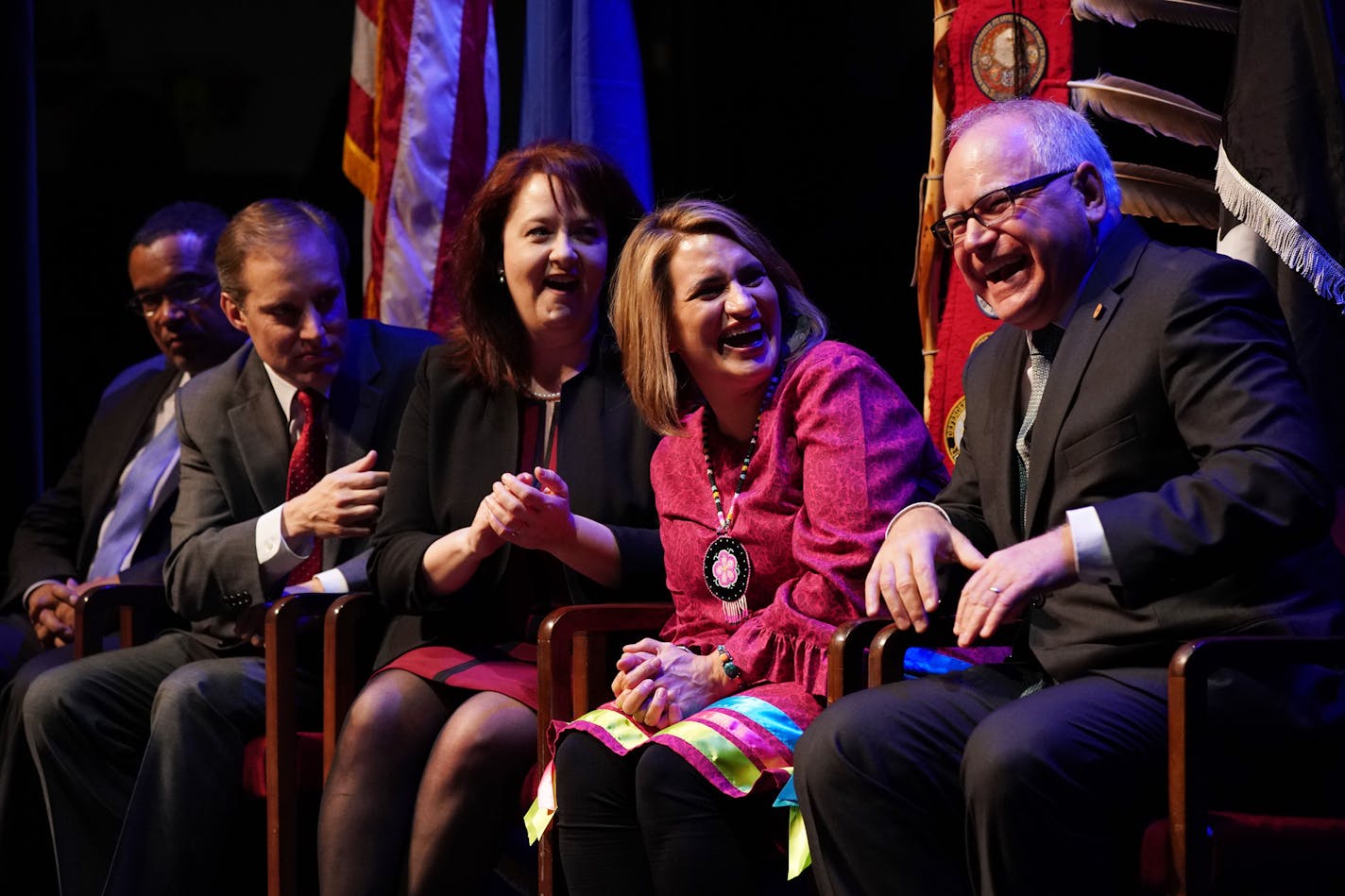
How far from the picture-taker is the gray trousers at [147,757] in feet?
9.95

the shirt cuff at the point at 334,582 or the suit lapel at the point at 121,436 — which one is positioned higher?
the suit lapel at the point at 121,436

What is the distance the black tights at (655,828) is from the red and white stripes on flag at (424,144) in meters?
1.74

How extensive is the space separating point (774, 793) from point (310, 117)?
3634 mm

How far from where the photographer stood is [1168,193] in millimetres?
2779

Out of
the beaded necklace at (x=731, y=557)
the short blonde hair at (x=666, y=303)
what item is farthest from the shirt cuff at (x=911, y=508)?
the short blonde hair at (x=666, y=303)

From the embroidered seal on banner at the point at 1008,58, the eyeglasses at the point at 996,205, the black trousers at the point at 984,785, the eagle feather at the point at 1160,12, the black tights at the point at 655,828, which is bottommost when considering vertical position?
the black tights at the point at 655,828

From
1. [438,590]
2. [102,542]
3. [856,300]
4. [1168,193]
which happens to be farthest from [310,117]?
[1168,193]

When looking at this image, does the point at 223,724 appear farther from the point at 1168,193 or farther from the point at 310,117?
the point at 310,117

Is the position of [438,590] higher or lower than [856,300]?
lower

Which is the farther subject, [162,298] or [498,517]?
[162,298]

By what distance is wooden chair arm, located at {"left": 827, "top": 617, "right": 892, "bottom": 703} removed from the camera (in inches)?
87.0

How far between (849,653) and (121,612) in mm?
1899

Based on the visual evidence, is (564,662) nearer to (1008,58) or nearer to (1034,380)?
(1034,380)

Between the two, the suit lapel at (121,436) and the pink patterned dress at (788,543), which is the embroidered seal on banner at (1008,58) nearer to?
the pink patterned dress at (788,543)
